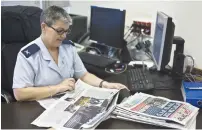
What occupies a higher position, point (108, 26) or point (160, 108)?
point (108, 26)

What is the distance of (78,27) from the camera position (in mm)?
2715

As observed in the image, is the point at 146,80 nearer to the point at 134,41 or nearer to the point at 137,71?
the point at 137,71

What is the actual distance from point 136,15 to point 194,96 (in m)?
1.29

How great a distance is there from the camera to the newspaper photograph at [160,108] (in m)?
1.20

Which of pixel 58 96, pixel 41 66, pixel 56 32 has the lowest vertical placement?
pixel 58 96

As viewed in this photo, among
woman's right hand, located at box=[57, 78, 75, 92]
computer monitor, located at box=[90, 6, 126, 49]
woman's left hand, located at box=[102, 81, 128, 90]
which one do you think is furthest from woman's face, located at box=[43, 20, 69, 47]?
computer monitor, located at box=[90, 6, 126, 49]

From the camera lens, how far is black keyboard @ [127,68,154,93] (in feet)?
5.23

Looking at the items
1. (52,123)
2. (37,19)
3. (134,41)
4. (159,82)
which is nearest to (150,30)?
(134,41)

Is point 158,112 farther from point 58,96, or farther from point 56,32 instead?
point 56,32

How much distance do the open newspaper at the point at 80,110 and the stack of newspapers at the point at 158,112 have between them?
0.06 metres

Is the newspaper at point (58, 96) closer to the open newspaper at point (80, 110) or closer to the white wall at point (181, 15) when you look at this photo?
the open newspaper at point (80, 110)

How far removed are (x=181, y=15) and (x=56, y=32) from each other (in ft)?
3.47

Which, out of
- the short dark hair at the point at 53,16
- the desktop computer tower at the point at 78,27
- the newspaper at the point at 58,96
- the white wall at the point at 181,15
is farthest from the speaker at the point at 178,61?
the desktop computer tower at the point at 78,27

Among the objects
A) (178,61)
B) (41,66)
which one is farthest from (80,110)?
(178,61)
